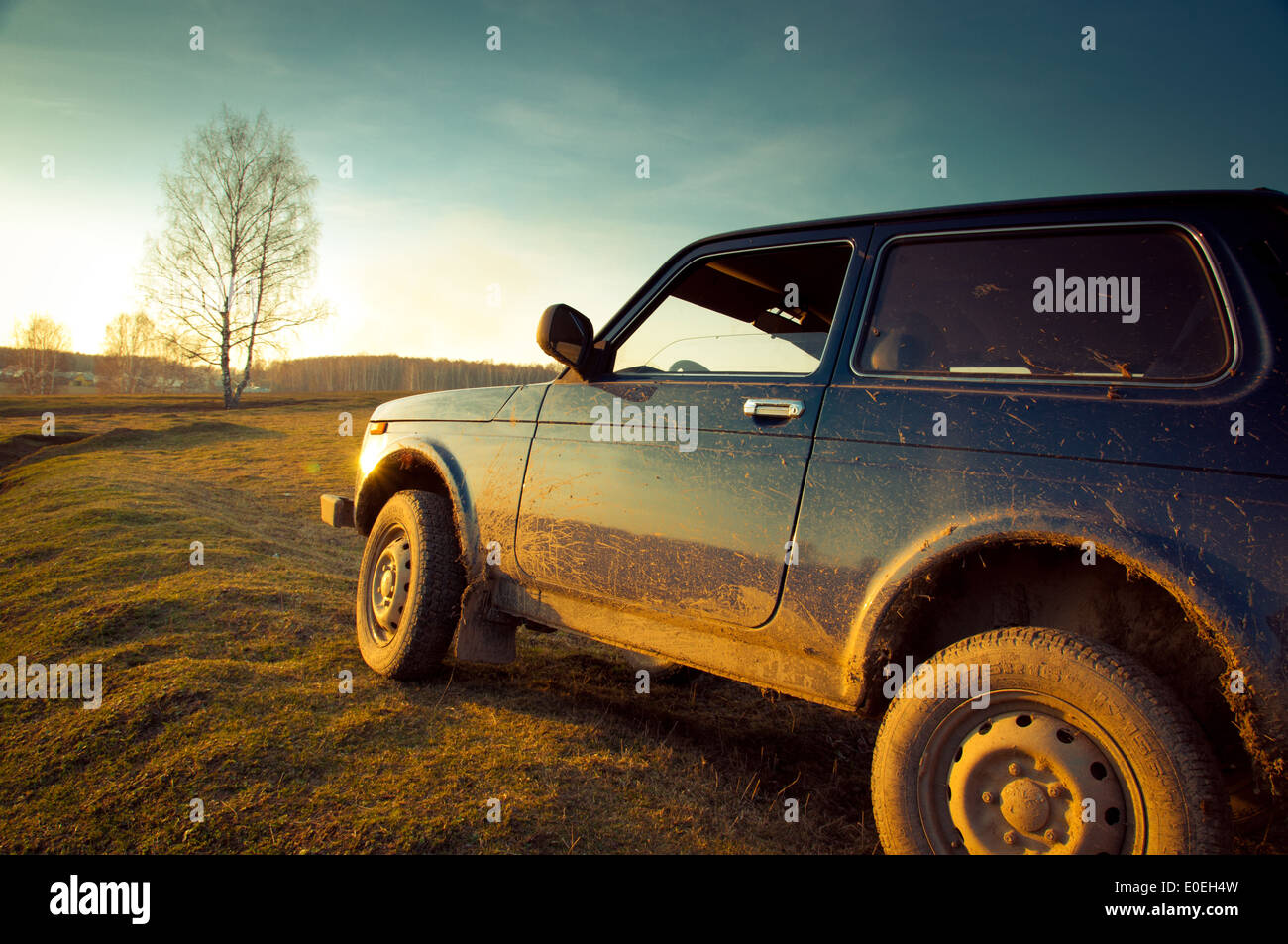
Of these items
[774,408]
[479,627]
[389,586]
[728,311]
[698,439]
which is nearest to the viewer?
[774,408]

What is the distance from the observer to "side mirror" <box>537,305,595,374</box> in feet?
8.48

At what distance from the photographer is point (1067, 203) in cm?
180

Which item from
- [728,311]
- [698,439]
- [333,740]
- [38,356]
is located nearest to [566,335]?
[728,311]

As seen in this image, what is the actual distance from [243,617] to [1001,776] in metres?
3.93

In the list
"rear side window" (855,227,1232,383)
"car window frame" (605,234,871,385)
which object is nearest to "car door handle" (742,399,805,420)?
"car window frame" (605,234,871,385)

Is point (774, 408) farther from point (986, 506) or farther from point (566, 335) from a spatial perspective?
point (566, 335)

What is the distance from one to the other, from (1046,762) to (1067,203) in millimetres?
1486

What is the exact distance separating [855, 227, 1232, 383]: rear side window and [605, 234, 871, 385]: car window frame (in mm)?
92

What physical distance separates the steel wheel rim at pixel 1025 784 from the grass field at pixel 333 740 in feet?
2.22

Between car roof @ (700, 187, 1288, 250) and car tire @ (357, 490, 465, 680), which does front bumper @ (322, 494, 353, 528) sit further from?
car roof @ (700, 187, 1288, 250)

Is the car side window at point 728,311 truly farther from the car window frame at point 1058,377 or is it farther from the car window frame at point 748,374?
the car window frame at point 1058,377

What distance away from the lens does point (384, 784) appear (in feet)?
7.46

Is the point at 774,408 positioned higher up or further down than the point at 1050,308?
further down
